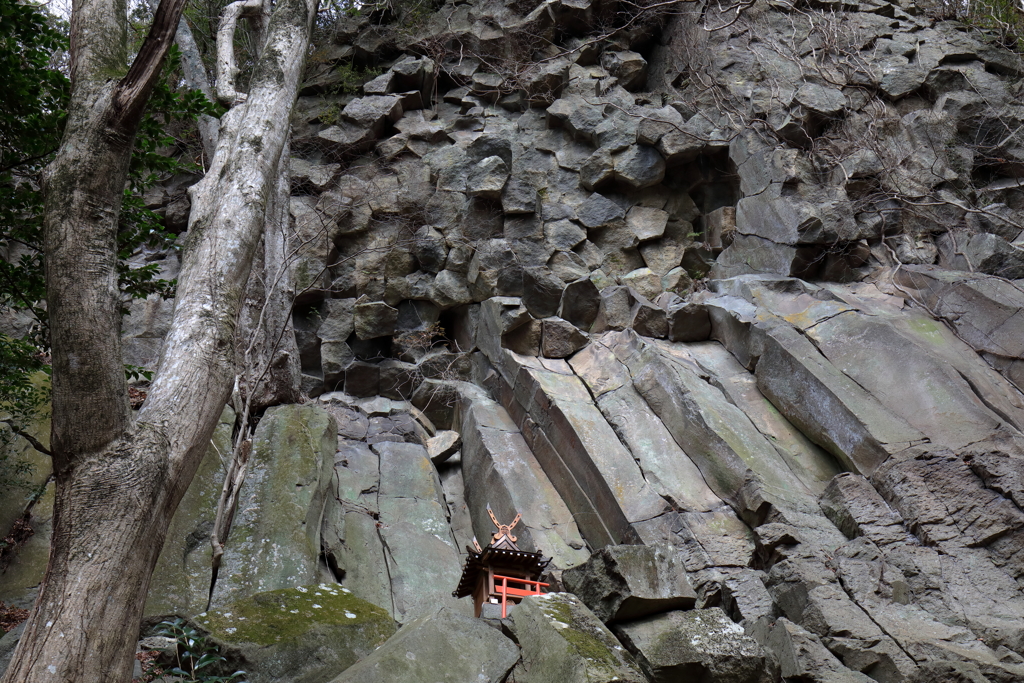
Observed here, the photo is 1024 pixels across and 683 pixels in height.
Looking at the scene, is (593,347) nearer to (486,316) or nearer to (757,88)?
(486,316)

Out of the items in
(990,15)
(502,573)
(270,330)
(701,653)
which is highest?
(990,15)

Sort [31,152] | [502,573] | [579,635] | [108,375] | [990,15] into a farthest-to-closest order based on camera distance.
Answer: [990,15], [502,573], [31,152], [579,635], [108,375]

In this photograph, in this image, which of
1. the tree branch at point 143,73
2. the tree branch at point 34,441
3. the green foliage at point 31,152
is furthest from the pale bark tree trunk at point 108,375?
the green foliage at point 31,152

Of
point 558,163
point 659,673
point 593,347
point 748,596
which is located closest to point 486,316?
point 593,347

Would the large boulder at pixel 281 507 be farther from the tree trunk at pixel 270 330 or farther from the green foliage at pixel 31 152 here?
the green foliage at pixel 31 152

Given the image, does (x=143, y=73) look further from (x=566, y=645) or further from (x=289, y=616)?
(x=566, y=645)

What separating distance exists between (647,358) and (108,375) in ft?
25.2

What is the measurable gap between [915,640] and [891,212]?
795cm

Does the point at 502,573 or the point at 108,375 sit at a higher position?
the point at 108,375

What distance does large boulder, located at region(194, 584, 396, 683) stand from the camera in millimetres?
4164

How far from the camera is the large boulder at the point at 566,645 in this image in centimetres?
390

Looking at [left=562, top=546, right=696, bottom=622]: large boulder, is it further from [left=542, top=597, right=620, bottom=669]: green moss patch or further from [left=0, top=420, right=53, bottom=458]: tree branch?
[left=0, top=420, right=53, bottom=458]: tree branch

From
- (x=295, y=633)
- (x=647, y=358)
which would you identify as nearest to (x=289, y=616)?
(x=295, y=633)

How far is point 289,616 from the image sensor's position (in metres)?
4.66
